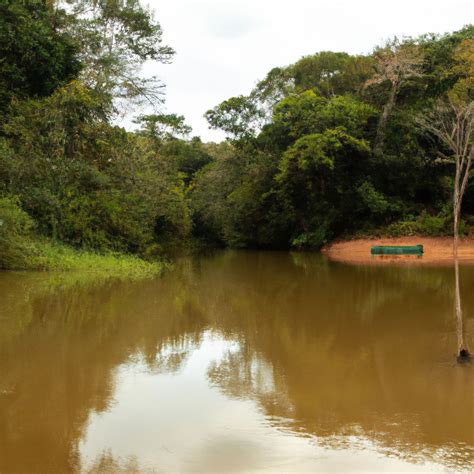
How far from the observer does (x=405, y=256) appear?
2698 centimetres

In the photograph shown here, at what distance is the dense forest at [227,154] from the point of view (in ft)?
65.9

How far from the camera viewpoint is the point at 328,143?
3075 centimetres

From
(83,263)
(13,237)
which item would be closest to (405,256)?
(83,263)

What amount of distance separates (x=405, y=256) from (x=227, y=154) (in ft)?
60.8

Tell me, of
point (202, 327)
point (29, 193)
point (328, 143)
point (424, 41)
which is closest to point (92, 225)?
point (29, 193)

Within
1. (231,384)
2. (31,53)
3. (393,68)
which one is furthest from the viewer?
(393,68)

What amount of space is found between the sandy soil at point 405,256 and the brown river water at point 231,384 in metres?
11.4

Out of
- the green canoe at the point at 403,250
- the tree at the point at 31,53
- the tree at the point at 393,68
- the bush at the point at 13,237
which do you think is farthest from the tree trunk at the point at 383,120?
the bush at the point at 13,237

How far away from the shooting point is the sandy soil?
82.9 ft

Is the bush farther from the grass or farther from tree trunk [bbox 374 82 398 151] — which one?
tree trunk [bbox 374 82 398 151]

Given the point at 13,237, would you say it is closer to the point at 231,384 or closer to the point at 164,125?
the point at 231,384

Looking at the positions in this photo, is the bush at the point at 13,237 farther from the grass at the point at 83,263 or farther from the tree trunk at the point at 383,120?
the tree trunk at the point at 383,120

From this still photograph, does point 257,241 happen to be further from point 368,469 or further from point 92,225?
point 368,469

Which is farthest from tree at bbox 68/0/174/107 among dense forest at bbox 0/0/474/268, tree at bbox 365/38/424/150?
tree at bbox 365/38/424/150
